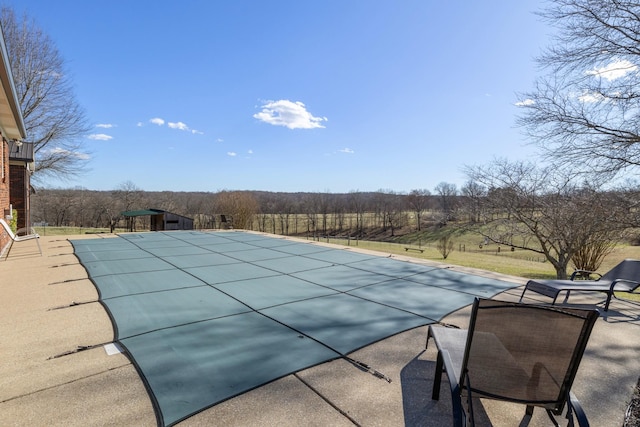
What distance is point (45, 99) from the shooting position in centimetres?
1664

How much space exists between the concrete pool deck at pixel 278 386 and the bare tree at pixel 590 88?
6293 millimetres

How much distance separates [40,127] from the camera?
16.9 m

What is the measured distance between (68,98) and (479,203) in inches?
872

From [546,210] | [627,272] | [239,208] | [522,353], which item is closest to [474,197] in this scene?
[546,210]

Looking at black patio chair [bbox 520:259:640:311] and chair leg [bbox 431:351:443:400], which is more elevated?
Answer: black patio chair [bbox 520:259:640:311]

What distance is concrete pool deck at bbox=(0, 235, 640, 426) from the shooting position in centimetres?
173

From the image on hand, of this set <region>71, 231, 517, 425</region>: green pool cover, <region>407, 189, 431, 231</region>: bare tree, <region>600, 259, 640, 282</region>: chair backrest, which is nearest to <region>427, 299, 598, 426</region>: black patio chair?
<region>71, 231, 517, 425</region>: green pool cover

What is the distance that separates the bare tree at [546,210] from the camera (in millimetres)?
7973

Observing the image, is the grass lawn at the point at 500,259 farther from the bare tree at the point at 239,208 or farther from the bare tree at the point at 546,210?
the bare tree at the point at 239,208

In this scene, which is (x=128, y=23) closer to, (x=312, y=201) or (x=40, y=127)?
(x=40, y=127)

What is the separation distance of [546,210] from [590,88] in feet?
12.0

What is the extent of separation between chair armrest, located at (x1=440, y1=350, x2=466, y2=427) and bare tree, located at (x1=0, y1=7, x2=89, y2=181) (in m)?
21.3

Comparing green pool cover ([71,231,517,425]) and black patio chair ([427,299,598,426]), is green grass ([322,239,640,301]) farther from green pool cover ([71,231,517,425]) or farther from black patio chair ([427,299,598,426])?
black patio chair ([427,299,598,426])

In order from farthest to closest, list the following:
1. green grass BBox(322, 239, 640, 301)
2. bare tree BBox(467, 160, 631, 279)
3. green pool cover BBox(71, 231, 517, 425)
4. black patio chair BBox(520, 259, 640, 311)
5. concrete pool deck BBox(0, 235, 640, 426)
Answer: green grass BBox(322, 239, 640, 301), bare tree BBox(467, 160, 631, 279), black patio chair BBox(520, 259, 640, 311), green pool cover BBox(71, 231, 517, 425), concrete pool deck BBox(0, 235, 640, 426)
